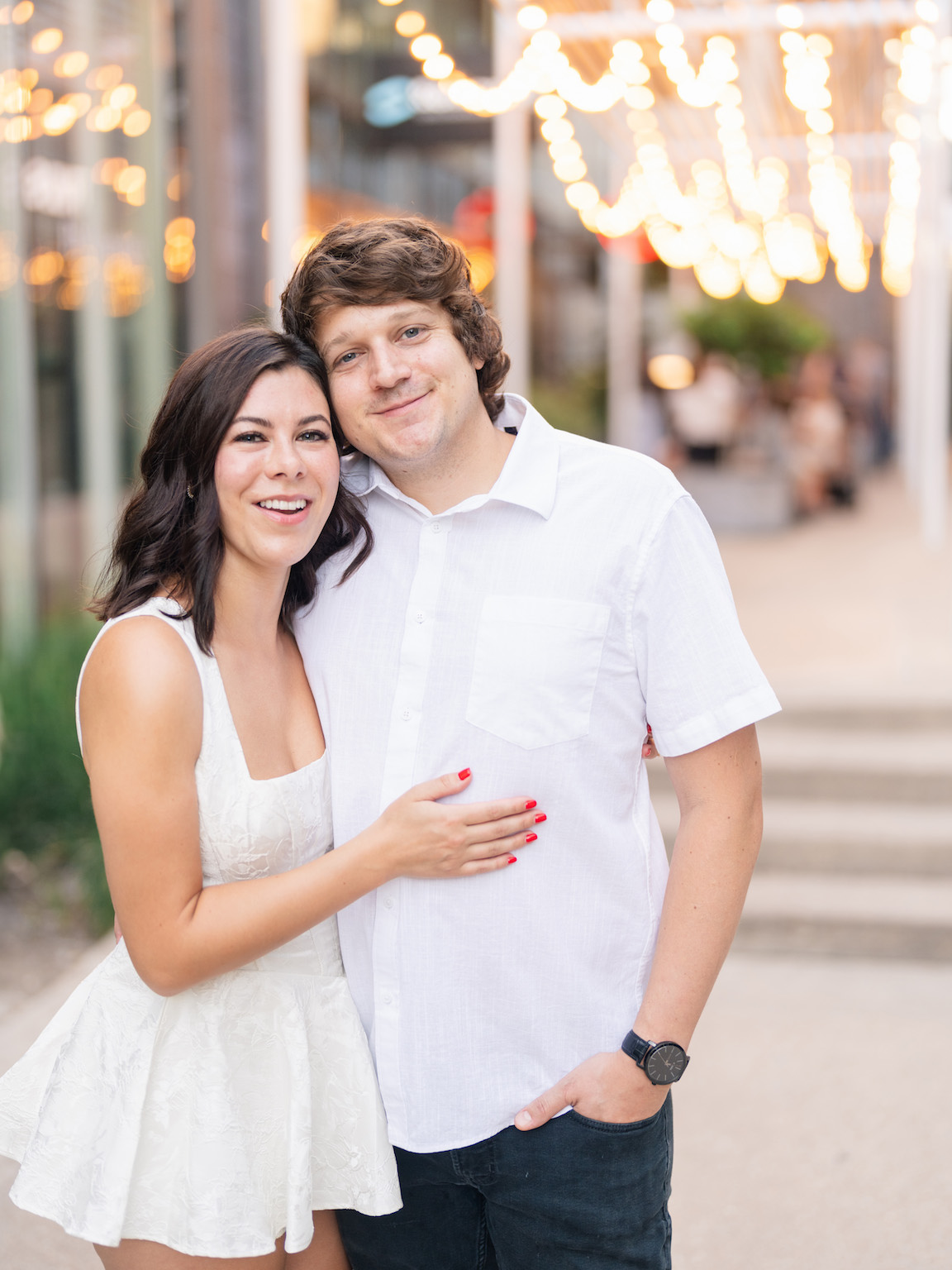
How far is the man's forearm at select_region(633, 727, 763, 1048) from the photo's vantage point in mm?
1791

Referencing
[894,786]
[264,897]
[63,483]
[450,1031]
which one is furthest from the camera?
[63,483]

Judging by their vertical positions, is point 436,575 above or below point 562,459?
below

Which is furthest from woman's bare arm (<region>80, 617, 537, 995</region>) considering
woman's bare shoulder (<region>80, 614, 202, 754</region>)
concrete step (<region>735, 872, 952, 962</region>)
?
concrete step (<region>735, 872, 952, 962</region>)

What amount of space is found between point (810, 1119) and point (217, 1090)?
216 centimetres

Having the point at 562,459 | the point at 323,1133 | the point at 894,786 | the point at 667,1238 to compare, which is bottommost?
the point at 894,786

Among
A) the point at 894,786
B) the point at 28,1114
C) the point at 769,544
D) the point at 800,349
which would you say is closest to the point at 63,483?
the point at 894,786

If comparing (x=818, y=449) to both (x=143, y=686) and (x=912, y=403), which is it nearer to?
(x=912, y=403)

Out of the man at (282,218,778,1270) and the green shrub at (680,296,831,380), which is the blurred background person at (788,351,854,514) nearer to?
the green shrub at (680,296,831,380)

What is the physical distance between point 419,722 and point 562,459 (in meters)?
0.45

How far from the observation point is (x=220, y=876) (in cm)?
180

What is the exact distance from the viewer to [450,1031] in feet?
5.98

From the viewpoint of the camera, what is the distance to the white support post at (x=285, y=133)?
606 cm

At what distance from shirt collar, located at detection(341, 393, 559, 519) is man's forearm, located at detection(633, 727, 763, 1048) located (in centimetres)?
44

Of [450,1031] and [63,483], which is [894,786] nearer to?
Result: [450,1031]
